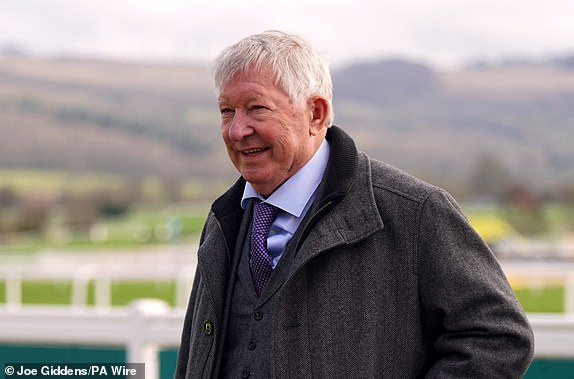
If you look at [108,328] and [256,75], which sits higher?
[256,75]

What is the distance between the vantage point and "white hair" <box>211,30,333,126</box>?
214 centimetres

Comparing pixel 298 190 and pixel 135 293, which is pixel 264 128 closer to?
pixel 298 190

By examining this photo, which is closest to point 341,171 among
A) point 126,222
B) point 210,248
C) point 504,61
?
point 210,248

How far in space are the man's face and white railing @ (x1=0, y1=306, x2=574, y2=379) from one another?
4.69ft

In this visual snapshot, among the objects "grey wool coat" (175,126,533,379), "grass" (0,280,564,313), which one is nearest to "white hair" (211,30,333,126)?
"grey wool coat" (175,126,533,379)

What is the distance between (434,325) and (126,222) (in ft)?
140

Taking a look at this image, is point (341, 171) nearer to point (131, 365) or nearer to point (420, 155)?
point (131, 365)

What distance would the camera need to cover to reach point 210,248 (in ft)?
7.80

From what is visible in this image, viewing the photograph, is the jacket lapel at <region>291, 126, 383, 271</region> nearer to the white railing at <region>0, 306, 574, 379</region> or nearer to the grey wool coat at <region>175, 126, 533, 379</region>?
the grey wool coat at <region>175, 126, 533, 379</region>

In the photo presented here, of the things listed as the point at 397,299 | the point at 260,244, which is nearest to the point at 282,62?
the point at 260,244

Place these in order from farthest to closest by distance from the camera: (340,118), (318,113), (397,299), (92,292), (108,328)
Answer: (340,118) → (92,292) → (108,328) → (318,113) → (397,299)

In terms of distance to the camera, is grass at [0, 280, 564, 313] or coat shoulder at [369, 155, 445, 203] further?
grass at [0, 280, 564, 313]

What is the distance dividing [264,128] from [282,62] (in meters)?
0.15

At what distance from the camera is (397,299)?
212 centimetres
